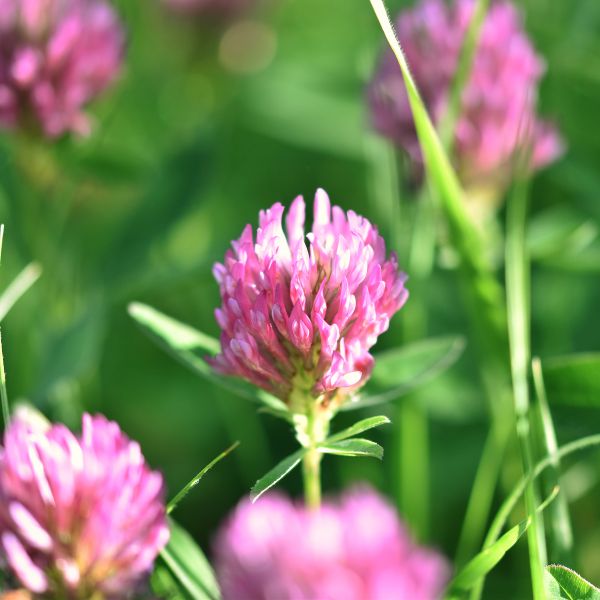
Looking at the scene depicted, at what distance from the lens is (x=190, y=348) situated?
1232 millimetres

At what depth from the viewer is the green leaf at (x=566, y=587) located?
975mm

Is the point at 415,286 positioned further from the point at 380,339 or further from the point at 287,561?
the point at 287,561

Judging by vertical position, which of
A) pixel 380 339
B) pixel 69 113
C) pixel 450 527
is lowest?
pixel 450 527

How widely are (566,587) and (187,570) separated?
37 cm

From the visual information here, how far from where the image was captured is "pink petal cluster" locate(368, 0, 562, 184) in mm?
1590

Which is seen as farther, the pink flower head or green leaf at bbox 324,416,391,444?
green leaf at bbox 324,416,391,444

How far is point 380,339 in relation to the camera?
197 cm

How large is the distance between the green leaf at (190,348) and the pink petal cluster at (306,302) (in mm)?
121

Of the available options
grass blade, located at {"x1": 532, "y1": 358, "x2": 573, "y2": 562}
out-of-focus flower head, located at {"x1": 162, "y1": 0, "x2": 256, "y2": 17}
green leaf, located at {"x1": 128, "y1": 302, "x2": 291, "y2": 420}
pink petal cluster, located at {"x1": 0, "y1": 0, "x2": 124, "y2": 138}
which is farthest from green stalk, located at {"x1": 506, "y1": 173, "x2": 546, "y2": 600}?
out-of-focus flower head, located at {"x1": 162, "y1": 0, "x2": 256, "y2": 17}

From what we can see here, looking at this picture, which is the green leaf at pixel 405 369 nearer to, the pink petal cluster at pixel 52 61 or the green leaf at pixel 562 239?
the green leaf at pixel 562 239

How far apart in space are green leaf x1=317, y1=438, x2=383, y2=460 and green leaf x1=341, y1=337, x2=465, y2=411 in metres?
0.16

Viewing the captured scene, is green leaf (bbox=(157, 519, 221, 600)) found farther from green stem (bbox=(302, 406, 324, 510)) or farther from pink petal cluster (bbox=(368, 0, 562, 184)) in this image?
pink petal cluster (bbox=(368, 0, 562, 184))

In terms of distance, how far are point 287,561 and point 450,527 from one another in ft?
3.73

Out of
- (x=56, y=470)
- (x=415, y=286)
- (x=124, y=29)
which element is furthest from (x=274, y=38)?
(x=56, y=470)
